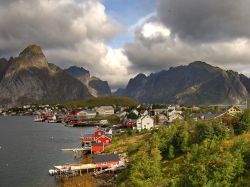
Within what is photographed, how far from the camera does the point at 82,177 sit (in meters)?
64.7

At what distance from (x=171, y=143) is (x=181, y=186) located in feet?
89.0

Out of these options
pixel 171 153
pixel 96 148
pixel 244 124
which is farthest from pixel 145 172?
pixel 96 148

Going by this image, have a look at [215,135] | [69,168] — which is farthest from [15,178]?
[215,135]

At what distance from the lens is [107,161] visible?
224 feet

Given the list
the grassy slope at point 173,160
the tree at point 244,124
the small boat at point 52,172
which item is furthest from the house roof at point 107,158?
the tree at point 244,124

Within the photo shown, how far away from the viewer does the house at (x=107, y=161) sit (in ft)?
221

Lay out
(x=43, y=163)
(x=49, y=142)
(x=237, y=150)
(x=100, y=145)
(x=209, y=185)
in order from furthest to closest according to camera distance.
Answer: (x=49, y=142) → (x=100, y=145) → (x=43, y=163) → (x=237, y=150) → (x=209, y=185)

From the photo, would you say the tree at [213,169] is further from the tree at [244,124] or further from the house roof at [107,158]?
the house roof at [107,158]

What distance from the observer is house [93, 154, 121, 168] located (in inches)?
2657

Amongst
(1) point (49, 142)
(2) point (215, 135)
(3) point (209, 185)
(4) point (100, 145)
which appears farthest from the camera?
(1) point (49, 142)

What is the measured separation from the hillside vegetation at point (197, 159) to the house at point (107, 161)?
5201 millimetres

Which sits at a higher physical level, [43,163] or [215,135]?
[215,135]

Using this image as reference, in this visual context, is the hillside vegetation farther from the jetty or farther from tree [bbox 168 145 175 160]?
the jetty

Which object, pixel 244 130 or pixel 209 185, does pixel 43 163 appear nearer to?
pixel 244 130
